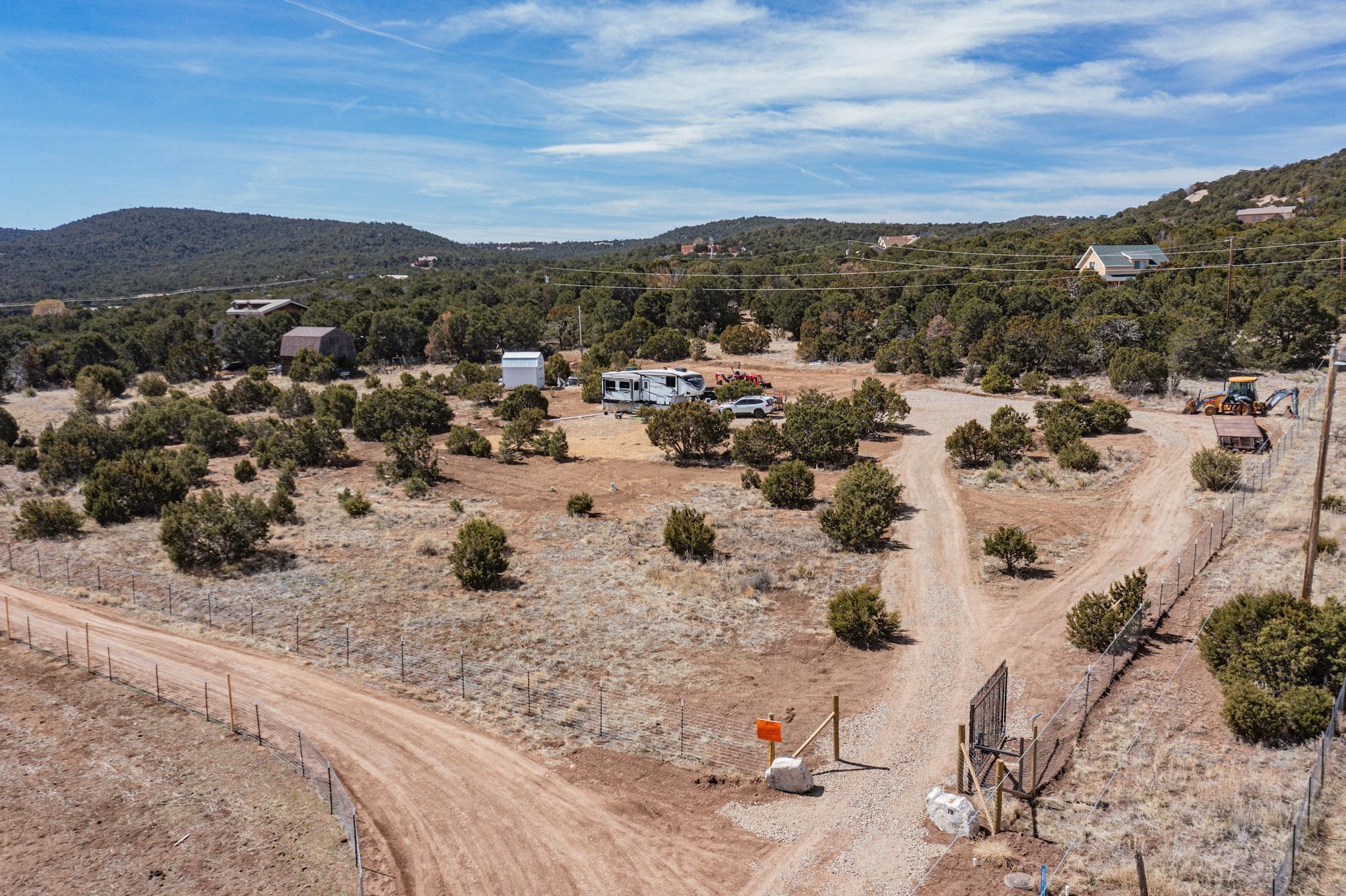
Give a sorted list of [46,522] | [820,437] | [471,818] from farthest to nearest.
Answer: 1. [820,437]
2. [46,522]
3. [471,818]

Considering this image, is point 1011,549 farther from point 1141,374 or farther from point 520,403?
point 520,403

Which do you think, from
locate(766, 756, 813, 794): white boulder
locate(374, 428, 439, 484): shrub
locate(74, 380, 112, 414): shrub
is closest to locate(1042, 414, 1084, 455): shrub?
locate(766, 756, 813, 794): white boulder

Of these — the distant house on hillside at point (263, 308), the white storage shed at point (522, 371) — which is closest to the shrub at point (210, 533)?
the white storage shed at point (522, 371)

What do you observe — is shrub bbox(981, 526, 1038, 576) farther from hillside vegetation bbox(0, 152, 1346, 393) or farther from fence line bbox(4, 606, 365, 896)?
hillside vegetation bbox(0, 152, 1346, 393)

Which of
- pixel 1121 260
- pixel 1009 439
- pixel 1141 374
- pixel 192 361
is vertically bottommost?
pixel 1009 439

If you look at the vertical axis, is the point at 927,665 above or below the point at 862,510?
below

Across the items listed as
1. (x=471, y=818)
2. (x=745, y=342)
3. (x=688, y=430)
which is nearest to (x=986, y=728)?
(x=471, y=818)

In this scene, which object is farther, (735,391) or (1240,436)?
(735,391)

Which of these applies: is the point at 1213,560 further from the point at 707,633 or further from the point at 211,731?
Result: the point at 211,731
